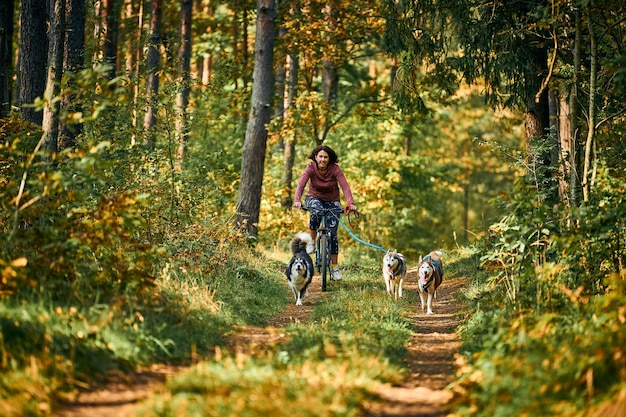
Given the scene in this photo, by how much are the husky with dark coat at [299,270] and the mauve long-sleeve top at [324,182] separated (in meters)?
0.93

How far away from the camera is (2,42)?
15.9 m

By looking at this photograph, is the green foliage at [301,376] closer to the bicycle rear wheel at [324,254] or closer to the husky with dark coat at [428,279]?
the husky with dark coat at [428,279]

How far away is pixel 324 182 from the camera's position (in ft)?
44.5

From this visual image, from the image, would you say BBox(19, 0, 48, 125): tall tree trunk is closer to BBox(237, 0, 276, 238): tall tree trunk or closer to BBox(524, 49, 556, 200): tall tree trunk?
BBox(237, 0, 276, 238): tall tree trunk

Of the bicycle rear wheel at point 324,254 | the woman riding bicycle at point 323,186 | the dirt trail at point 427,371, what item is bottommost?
the dirt trail at point 427,371

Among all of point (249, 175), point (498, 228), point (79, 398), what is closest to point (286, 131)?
point (249, 175)

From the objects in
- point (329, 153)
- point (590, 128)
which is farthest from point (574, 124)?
point (329, 153)

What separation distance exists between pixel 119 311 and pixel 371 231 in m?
25.0

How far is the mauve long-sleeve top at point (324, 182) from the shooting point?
44.1ft

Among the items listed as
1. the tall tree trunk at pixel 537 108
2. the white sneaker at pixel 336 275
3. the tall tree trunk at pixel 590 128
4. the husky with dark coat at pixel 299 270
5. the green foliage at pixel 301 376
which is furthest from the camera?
the tall tree trunk at pixel 537 108

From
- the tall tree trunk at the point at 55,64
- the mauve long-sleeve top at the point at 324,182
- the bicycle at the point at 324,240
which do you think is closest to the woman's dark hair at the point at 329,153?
the mauve long-sleeve top at the point at 324,182

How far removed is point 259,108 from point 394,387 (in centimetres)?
1211

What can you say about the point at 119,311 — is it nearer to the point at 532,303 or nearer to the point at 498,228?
the point at 532,303

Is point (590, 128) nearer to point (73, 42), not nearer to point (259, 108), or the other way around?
point (73, 42)
